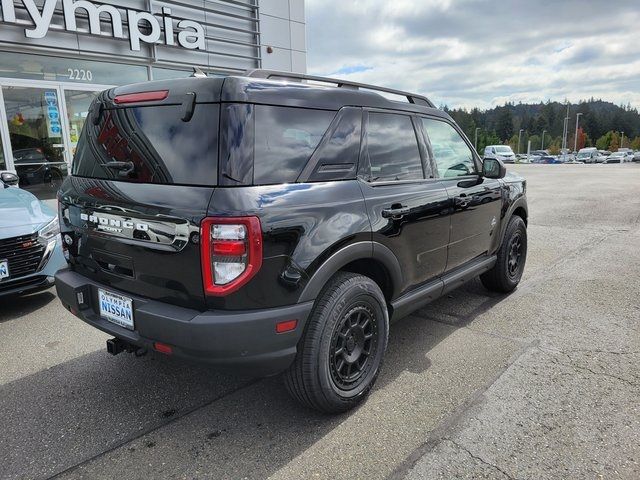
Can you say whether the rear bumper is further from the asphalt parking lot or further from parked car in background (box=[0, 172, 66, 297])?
parked car in background (box=[0, 172, 66, 297])

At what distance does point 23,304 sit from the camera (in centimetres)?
479

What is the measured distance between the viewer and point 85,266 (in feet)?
9.38

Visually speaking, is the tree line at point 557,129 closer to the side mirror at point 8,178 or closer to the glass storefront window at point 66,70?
the glass storefront window at point 66,70

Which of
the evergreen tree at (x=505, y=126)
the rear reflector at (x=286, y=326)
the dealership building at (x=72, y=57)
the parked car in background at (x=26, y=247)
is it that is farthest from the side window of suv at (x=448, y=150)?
the evergreen tree at (x=505, y=126)

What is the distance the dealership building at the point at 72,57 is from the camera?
967 centimetres

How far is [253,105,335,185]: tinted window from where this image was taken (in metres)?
2.34

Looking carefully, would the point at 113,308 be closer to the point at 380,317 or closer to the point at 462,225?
the point at 380,317

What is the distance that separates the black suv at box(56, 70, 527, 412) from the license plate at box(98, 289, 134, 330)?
0.04 feet

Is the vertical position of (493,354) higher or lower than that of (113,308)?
lower

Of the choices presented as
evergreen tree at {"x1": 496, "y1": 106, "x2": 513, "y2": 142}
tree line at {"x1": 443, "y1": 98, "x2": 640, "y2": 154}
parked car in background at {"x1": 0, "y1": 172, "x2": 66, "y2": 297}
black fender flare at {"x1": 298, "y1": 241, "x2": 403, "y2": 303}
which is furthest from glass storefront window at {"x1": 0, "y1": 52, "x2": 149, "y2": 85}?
evergreen tree at {"x1": 496, "y1": 106, "x2": 513, "y2": 142}

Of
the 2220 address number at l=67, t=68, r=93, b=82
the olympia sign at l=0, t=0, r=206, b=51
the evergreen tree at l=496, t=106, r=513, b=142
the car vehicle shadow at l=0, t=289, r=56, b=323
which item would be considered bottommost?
the car vehicle shadow at l=0, t=289, r=56, b=323

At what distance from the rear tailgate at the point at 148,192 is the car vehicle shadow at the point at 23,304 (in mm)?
2183

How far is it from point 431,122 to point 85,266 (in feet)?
8.85

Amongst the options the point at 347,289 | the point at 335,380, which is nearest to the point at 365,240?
the point at 347,289
